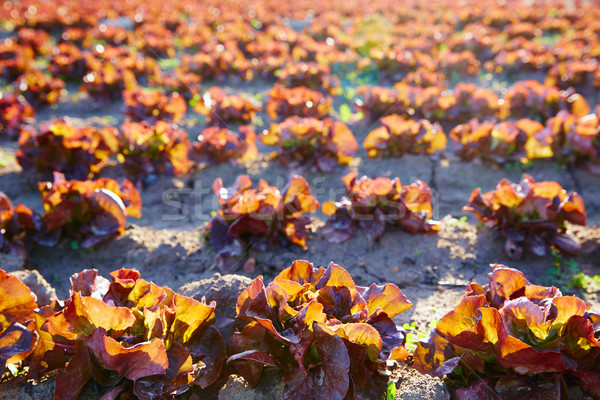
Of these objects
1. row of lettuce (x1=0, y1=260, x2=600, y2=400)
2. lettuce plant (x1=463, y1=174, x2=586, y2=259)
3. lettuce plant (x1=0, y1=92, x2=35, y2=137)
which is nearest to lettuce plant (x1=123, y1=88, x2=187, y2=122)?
lettuce plant (x1=0, y1=92, x2=35, y2=137)

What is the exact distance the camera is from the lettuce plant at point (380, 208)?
3.92 m

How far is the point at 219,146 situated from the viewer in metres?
5.43

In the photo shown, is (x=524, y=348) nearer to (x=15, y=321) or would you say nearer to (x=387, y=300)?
(x=387, y=300)

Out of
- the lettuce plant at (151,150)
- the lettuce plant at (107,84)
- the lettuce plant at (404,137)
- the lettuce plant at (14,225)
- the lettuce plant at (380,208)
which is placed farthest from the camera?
the lettuce plant at (107,84)

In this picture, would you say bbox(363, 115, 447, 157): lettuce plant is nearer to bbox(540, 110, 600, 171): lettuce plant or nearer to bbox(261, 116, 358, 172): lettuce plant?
bbox(261, 116, 358, 172): lettuce plant

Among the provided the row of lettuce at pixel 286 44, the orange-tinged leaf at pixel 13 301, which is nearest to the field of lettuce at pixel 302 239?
the orange-tinged leaf at pixel 13 301

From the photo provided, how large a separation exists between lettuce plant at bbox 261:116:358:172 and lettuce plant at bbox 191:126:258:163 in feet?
0.99

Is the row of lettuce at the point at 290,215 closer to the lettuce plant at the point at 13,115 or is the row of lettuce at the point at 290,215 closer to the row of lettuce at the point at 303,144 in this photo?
the row of lettuce at the point at 303,144

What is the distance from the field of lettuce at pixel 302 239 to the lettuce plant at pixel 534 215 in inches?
0.7

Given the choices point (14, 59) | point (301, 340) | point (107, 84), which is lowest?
point (14, 59)

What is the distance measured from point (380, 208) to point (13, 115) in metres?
5.50

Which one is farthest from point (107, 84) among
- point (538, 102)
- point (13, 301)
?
point (538, 102)

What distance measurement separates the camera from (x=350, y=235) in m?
4.01

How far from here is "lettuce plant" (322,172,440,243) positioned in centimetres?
392
